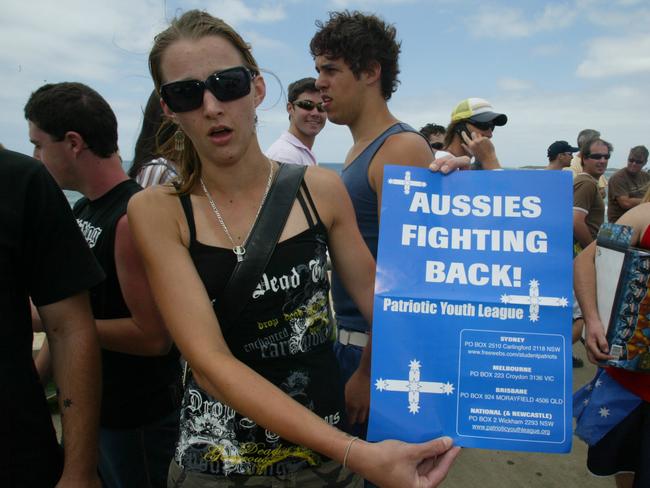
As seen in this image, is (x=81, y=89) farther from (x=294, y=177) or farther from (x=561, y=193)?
(x=561, y=193)

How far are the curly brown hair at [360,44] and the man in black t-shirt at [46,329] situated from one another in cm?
156

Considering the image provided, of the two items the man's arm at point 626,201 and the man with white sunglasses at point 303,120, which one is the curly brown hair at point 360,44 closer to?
the man with white sunglasses at point 303,120

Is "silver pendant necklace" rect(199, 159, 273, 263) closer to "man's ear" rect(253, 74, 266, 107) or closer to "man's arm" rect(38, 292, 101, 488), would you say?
"man's ear" rect(253, 74, 266, 107)

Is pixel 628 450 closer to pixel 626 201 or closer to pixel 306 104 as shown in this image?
pixel 306 104

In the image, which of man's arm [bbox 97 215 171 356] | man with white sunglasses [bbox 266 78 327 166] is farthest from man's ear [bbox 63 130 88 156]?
man with white sunglasses [bbox 266 78 327 166]

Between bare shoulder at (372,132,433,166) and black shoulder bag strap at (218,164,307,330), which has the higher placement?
bare shoulder at (372,132,433,166)

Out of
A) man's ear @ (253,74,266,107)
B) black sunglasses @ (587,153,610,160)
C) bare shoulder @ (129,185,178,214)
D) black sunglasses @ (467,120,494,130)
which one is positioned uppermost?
black sunglasses @ (587,153,610,160)

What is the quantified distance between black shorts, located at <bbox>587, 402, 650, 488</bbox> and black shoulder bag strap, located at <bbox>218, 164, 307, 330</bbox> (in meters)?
1.80

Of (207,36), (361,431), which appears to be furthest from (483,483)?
(207,36)

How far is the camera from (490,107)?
10.9 feet

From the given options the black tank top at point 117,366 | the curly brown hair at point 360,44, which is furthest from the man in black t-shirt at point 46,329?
the curly brown hair at point 360,44

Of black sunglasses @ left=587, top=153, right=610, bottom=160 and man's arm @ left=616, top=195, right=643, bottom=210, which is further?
man's arm @ left=616, top=195, right=643, bottom=210

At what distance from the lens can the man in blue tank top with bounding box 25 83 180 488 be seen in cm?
192

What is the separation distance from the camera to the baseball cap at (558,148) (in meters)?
6.34
